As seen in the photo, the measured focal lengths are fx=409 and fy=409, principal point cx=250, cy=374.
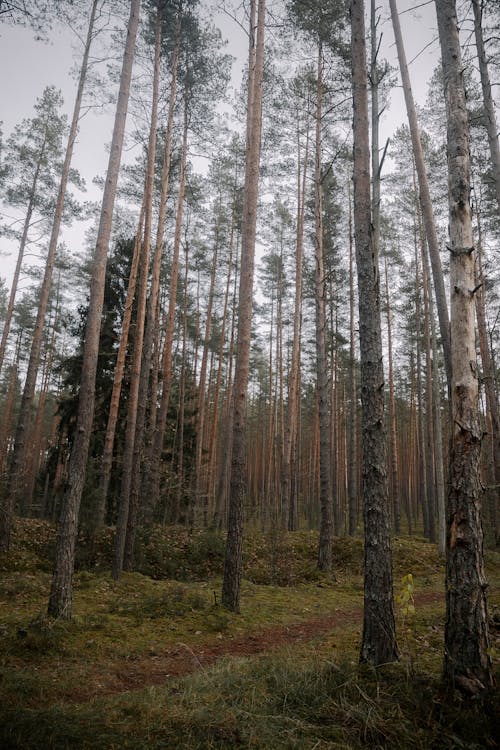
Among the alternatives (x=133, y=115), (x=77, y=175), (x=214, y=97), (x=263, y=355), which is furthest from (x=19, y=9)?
(x=263, y=355)

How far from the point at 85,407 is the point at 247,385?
10.1 feet

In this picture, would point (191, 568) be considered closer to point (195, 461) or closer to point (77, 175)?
point (195, 461)

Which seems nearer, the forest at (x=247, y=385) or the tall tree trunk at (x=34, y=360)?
the forest at (x=247, y=385)

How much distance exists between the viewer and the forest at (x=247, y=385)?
324 cm

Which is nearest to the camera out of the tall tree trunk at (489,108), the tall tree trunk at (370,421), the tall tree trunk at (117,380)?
the tall tree trunk at (370,421)

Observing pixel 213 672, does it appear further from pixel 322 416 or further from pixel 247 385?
pixel 322 416

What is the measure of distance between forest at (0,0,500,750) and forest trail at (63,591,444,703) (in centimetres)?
5

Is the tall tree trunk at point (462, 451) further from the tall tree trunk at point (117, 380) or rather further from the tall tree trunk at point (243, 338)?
the tall tree trunk at point (117, 380)

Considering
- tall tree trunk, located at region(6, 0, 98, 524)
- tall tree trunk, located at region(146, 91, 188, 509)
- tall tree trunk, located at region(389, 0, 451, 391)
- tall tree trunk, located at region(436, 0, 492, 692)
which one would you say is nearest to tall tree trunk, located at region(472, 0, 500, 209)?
tall tree trunk, located at region(389, 0, 451, 391)

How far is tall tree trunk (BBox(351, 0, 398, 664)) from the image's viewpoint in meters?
3.92

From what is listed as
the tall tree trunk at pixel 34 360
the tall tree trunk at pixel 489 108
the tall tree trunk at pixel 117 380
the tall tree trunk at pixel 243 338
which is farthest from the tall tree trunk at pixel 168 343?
the tall tree trunk at pixel 489 108

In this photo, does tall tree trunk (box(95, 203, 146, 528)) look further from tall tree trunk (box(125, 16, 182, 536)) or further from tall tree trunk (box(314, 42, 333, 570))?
tall tree trunk (box(314, 42, 333, 570))

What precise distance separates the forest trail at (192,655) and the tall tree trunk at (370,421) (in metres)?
1.78

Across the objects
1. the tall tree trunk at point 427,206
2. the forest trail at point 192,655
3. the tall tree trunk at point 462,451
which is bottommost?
the forest trail at point 192,655
